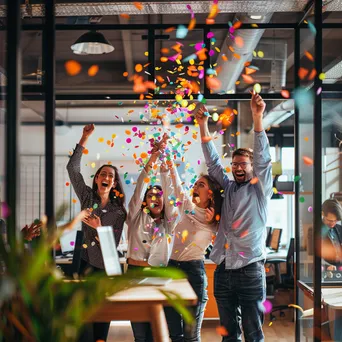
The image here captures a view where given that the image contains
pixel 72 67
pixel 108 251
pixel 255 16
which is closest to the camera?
pixel 72 67

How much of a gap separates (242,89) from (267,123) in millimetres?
1114

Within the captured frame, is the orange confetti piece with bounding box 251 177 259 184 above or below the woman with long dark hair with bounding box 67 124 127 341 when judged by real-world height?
above

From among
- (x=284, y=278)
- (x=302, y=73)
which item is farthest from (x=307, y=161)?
(x=284, y=278)

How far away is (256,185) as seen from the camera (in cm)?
428

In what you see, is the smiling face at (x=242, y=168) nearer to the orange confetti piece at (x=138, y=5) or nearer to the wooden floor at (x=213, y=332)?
the orange confetti piece at (x=138, y=5)

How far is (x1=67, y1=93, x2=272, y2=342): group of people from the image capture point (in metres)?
4.18

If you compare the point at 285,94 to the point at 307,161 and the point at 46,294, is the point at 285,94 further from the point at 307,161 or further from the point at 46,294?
the point at 46,294

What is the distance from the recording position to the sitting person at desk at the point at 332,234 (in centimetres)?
471

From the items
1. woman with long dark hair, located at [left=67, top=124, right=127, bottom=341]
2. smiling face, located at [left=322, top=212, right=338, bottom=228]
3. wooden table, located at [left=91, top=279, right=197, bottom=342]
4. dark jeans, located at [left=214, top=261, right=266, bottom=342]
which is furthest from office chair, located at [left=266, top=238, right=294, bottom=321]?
wooden table, located at [left=91, top=279, right=197, bottom=342]

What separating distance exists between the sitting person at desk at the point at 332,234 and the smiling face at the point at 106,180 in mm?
1524

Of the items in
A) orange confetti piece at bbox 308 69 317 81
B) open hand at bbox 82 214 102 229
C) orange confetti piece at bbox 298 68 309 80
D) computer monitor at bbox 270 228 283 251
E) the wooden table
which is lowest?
computer monitor at bbox 270 228 283 251

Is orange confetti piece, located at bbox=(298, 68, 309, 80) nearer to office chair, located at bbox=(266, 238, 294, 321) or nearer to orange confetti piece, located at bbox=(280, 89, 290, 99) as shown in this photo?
orange confetti piece, located at bbox=(280, 89, 290, 99)

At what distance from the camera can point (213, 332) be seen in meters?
7.10

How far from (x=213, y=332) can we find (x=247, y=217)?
10.5ft
